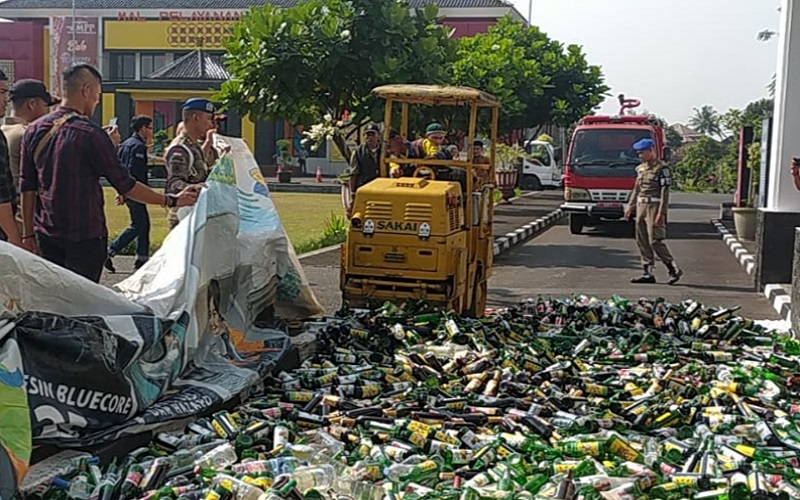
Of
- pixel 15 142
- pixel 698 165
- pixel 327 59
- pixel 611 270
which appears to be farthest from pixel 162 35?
pixel 15 142

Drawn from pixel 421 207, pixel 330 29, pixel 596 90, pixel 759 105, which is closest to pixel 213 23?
pixel 596 90

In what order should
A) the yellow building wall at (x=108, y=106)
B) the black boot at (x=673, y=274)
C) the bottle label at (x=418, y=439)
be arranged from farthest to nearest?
the yellow building wall at (x=108, y=106), the black boot at (x=673, y=274), the bottle label at (x=418, y=439)

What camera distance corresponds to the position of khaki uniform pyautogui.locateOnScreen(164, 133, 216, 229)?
7648mm

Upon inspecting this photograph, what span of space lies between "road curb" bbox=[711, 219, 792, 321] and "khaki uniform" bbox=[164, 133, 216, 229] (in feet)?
19.5

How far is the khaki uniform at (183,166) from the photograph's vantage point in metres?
7.65

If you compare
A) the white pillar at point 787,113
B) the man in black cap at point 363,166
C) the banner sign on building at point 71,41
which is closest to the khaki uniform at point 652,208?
the white pillar at point 787,113

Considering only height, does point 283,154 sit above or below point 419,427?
above

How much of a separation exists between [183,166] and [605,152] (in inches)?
577

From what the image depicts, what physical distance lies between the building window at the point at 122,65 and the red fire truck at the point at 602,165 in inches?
1580

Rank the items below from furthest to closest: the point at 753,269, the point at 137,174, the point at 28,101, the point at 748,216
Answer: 1. the point at 748,216
2. the point at 753,269
3. the point at 137,174
4. the point at 28,101

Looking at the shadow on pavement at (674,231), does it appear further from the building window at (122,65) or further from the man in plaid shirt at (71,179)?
the building window at (122,65)

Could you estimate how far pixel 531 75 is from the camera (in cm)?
2980

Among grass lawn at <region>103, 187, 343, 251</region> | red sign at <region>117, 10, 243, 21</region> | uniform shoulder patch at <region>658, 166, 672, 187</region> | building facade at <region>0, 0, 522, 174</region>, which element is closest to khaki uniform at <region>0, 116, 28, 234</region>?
grass lawn at <region>103, 187, 343, 251</region>

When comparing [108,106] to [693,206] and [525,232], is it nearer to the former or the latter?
[693,206]
